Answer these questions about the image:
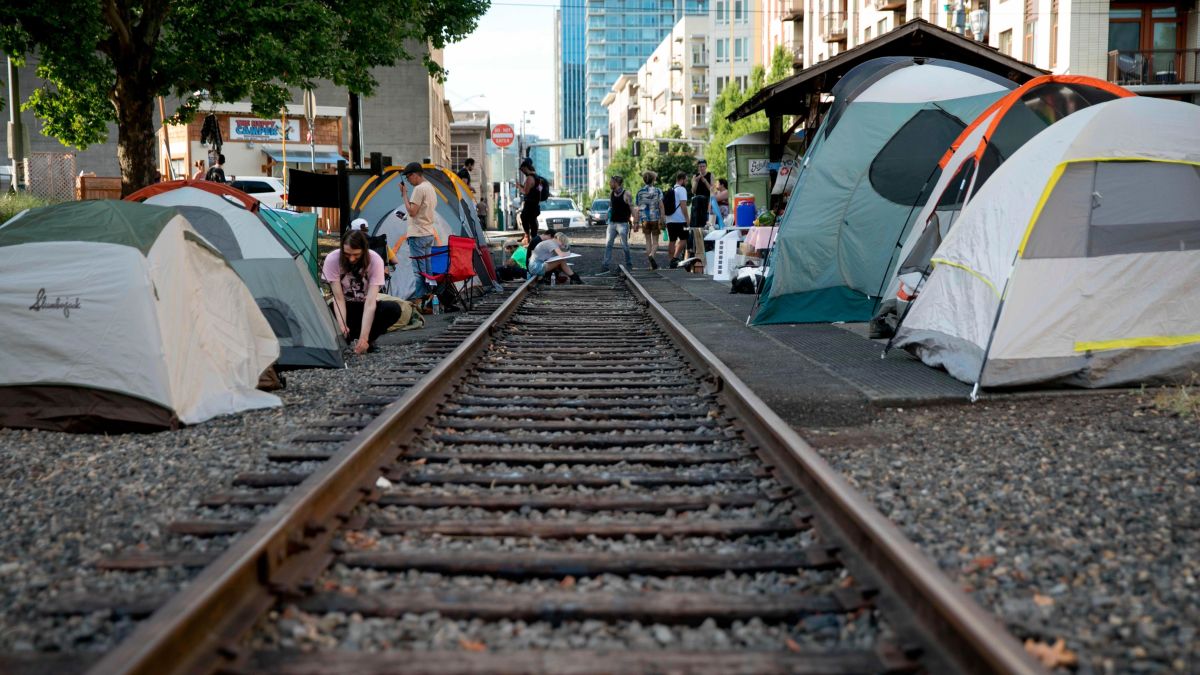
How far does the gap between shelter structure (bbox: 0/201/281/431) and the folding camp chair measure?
20.9ft

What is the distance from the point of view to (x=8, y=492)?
513 cm

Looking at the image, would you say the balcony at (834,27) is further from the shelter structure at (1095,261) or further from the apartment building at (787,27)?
the shelter structure at (1095,261)

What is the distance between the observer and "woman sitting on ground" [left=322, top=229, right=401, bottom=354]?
1005cm

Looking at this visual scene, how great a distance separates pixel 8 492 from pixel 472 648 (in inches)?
123

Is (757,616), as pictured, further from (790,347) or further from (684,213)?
(684,213)

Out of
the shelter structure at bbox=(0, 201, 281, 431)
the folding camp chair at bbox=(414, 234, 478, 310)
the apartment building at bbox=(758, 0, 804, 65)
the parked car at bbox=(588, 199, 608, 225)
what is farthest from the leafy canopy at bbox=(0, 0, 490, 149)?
the apartment building at bbox=(758, 0, 804, 65)

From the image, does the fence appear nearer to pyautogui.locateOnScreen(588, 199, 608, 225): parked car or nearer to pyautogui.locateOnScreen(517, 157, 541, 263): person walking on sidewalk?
pyautogui.locateOnScreen(517, 157, 541, 263): person walking on sidewalk

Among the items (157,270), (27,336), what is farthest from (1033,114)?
(27,336)

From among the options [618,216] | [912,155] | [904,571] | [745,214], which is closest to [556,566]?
[904,571]

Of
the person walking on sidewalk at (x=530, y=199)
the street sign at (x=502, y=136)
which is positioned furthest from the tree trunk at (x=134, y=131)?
the street sign at (x=502, y=136)

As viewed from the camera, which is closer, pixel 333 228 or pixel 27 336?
pixel 27 336

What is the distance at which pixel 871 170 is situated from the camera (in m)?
11.3

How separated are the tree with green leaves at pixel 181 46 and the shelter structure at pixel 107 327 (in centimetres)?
1009

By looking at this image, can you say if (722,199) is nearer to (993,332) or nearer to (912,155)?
(912,155)
